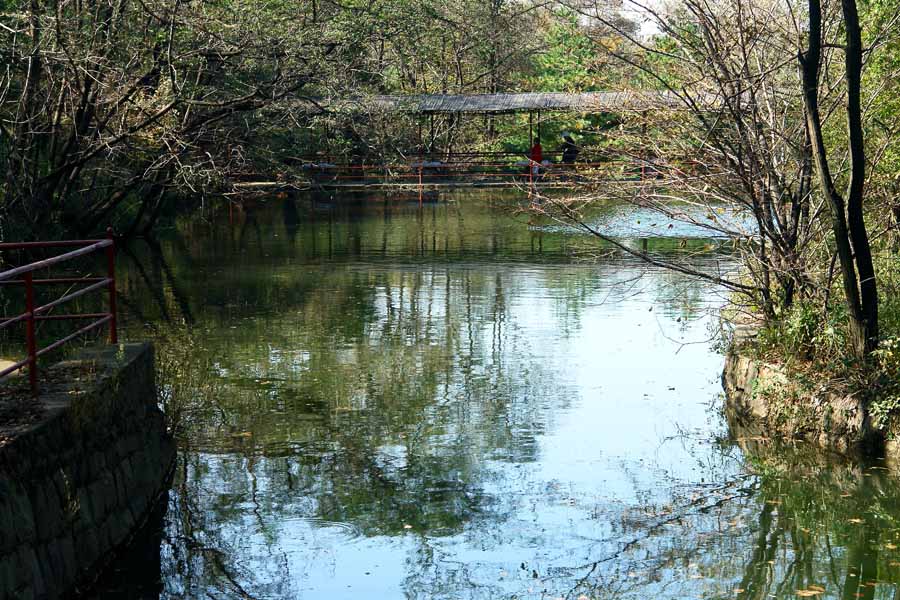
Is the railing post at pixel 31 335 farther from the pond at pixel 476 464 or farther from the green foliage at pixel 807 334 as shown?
the green foliage at pixel 807 334

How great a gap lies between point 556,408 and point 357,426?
85.1 inches

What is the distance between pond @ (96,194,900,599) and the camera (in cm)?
748

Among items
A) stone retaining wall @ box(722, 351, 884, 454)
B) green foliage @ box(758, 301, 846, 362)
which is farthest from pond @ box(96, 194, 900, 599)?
green foliage @ box(758, 301, 846, 362)

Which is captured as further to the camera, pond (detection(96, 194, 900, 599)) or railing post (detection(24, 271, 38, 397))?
pond (detection(96, 194, 900, 599))

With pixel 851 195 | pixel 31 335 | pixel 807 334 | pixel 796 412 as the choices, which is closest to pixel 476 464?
pixel 796 412

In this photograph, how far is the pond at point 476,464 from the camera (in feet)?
24.6

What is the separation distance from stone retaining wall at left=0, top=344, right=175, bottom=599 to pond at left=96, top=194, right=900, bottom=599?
1.03 ft

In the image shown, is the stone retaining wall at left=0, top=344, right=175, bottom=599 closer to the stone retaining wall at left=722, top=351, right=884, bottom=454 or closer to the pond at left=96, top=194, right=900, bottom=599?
the pond at left=96, top=194, right=900, bottom=599

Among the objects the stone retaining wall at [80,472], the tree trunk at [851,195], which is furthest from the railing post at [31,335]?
the tree trunk at [851,195]

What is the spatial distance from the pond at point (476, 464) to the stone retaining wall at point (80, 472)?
1.03 feet

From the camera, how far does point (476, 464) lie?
9789mm

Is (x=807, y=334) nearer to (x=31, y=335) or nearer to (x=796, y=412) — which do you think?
(x=796, y=412)

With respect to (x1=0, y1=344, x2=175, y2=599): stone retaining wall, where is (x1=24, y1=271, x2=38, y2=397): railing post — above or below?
above

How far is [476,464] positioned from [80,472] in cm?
382
